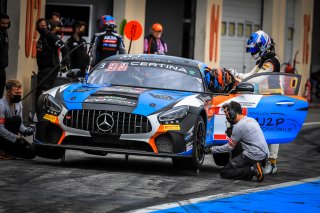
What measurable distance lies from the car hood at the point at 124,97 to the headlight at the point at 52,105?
11 centimetres

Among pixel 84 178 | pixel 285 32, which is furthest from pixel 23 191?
pixel 285 32

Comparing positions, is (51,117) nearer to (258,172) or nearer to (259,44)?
(258,172)

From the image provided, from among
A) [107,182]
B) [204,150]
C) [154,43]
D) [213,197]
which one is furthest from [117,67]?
[154,43]

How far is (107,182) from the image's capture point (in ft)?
39.9

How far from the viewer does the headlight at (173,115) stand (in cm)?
1307

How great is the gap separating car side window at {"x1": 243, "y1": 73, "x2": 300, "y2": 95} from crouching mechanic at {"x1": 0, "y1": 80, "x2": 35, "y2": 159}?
3.03 m

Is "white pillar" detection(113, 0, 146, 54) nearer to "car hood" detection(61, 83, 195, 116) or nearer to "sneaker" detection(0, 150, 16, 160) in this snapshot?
"sneaker" detection(0, 150, 16, 160)

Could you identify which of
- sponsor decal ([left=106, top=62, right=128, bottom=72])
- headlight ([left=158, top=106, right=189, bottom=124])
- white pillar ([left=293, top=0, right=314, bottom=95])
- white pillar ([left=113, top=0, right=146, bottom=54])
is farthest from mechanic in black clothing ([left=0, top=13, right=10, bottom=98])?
white pillar ([left=293, top=0, right=314, bottom=95])

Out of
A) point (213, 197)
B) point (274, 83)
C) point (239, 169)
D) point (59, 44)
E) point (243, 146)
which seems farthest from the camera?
point (59, 44)

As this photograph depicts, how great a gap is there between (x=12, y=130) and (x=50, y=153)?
3.06 feet

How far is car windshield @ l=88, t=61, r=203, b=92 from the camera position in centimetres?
1457

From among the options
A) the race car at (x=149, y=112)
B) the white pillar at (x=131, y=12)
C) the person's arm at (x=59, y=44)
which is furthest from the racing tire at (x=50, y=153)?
the white pillar at (x=131, y=12)

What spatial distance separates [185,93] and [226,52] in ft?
65.6

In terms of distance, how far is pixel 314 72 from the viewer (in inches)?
1585
